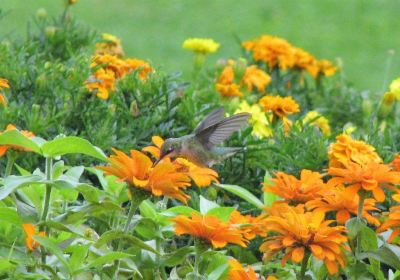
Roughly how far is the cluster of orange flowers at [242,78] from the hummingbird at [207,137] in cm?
149

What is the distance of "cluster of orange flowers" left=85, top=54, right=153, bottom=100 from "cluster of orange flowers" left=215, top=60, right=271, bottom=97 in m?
0.39

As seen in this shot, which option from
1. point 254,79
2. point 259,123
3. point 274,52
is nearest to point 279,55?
point 274,52

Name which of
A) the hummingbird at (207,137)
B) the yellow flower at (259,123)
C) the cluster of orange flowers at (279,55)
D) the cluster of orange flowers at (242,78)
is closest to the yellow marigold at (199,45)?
the cluster of orange flowers at (242,78)

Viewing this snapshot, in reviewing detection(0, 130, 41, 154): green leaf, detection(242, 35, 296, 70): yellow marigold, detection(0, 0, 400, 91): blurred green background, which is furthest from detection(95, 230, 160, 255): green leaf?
detection(0, 0, 400, 91): blurred green background

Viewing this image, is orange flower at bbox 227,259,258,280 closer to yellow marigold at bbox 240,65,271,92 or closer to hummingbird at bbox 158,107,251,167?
hummingbird at bbox 158,107,251,167

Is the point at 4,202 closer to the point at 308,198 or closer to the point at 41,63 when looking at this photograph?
the point at 308,198

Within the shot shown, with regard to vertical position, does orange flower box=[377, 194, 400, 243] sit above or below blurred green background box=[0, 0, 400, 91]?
above

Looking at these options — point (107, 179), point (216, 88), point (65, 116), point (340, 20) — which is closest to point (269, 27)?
point (340, 20)

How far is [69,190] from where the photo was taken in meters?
2.47

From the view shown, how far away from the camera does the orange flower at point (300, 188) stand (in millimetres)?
2432

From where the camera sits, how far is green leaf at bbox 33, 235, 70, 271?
215cm

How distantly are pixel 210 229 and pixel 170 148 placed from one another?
332mm

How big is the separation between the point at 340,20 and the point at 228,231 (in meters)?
8.16

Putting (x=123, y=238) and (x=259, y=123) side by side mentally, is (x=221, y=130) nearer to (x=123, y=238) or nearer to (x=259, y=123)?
(x=123, y=238)
